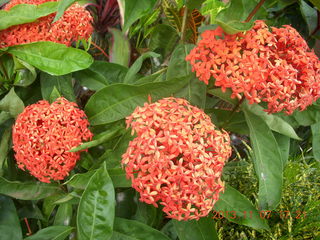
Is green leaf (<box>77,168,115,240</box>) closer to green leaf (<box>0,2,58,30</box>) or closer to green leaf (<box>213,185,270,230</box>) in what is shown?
green leaf (<box>213,185,270,230</box>)

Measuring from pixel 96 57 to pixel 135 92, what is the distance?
37cm

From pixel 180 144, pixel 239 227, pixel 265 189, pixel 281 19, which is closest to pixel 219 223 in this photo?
pixel 239 227

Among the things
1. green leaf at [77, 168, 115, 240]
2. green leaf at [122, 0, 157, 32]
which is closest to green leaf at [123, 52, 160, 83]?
green leaf at [122, 0, 157, 32]

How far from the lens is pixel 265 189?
2.06 ft

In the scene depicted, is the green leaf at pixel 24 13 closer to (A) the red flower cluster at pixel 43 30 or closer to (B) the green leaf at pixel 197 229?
(A) the red flower cluster at pixel 43 30

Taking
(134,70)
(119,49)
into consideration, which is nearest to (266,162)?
(134,70)

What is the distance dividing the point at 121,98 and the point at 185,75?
12 cm

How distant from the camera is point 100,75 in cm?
77

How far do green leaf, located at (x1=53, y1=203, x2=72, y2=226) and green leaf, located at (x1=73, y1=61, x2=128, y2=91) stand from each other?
23 cm

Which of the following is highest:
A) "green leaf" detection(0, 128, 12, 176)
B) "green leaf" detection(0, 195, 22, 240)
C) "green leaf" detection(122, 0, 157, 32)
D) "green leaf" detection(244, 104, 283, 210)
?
"green leaf" detection(122, 0, 157, 32)

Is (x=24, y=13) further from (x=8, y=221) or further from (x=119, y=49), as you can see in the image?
(x=8, y=221)

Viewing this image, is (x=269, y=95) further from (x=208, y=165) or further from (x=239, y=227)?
(x=239, y=227)

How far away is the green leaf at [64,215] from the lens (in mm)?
731

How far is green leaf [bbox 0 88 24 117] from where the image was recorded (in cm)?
71
